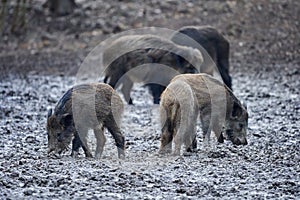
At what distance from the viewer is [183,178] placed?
24.7 ft

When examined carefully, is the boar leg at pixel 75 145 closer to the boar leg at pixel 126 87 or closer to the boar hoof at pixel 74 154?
the boar hoof at pixel 74 154

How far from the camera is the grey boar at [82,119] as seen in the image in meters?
8.59

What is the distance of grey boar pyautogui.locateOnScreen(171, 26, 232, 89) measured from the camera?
46.2 feet

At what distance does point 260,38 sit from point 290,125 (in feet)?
26.9

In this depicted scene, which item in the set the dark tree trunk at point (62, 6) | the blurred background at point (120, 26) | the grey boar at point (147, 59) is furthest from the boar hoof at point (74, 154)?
the dark tree trunk at point (62, 6)

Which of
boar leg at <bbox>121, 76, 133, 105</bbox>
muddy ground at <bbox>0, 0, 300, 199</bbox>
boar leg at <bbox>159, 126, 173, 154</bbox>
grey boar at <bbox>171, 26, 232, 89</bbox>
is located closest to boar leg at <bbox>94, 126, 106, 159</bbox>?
muddy ground at <bbox>0, 0, 300, 199</bbox>

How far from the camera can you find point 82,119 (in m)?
8.55

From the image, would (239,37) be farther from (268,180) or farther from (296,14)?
(268,180)

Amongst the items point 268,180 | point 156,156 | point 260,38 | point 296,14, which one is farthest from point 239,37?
point 268,180

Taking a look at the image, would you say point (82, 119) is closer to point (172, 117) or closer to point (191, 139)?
point (172, 117)

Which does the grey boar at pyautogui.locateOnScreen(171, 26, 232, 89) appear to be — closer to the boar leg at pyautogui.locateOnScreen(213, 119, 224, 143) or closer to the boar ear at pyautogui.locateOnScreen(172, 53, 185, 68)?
the boar ear at pyautogui.locateOnScreen(172, 53, 185, 68)

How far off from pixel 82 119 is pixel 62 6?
1333 centimetres

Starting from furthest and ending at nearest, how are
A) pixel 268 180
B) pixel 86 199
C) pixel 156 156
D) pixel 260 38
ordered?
pixel 260 38 → pixel 156 156 → pixel 268 180 → pixel 86 199

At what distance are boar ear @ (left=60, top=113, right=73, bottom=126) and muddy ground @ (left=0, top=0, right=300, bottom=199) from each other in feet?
1.22
